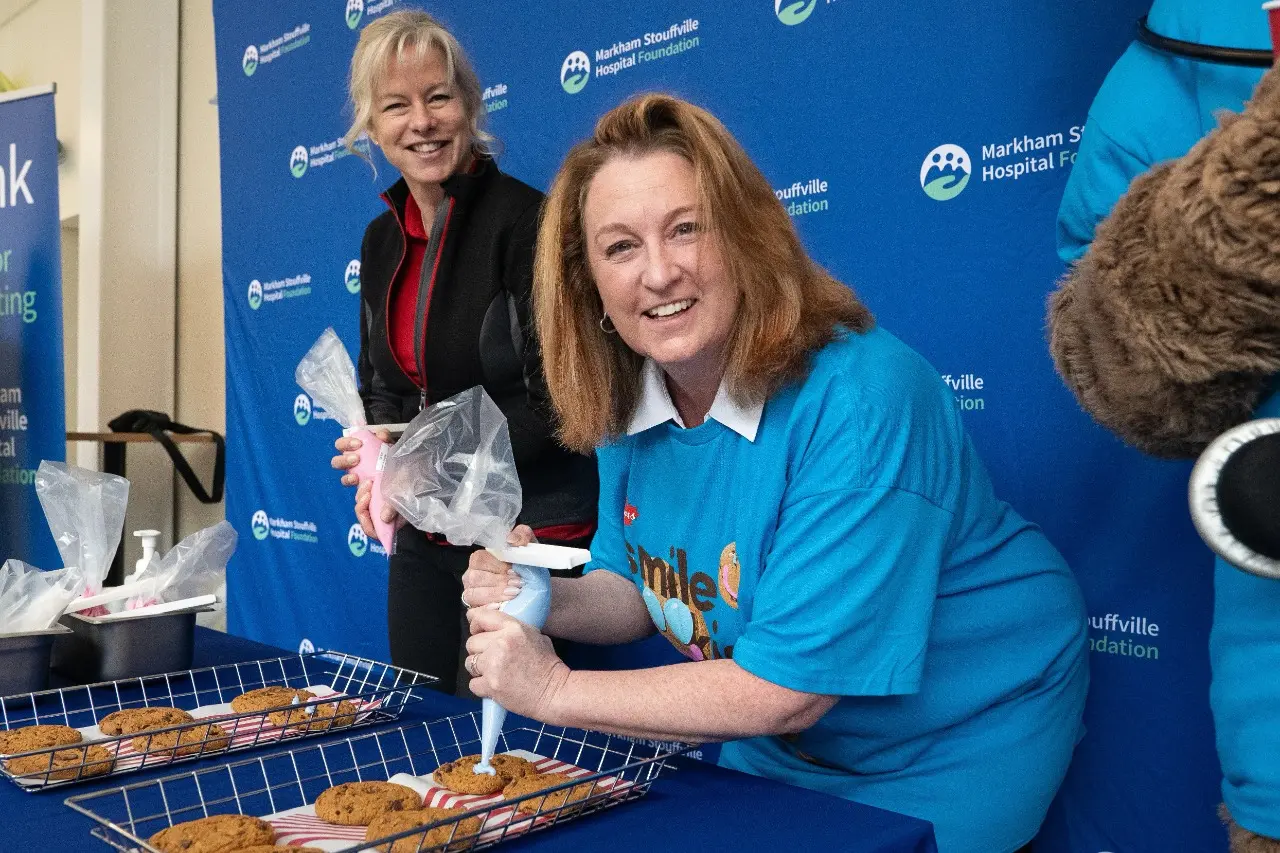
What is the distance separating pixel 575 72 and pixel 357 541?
5.53 feet

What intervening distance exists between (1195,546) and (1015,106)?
822 mm

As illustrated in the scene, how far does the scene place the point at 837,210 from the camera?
7.13 feet

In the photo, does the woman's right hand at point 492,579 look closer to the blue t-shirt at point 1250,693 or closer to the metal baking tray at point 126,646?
the metal baking tray at point 126,646

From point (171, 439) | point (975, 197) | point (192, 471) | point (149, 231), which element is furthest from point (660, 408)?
point (149, 231)

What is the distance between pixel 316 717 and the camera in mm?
1219

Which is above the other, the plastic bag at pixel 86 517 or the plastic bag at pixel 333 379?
the plastic bag at pixel 333 379

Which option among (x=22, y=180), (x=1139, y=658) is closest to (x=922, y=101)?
(x=1139, y=658)

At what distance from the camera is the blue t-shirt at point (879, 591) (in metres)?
1.08

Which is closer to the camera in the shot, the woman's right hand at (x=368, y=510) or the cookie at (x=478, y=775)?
the cookie at (x=478, y=775)

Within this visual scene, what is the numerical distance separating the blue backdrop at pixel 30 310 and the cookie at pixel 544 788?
3150mm

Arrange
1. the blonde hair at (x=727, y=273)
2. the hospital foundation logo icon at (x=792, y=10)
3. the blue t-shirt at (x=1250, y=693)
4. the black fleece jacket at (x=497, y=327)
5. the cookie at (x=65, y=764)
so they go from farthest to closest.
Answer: the hospital foundation logo icon at (x=792, y=10), the black fleece jacket at (x=497, y=327), the blonde hair at (x=727, y=273), the cookie at (x=65, y=764), the blue t-shirt at (x=1250, y=693)

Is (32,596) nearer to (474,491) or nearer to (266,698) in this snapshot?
(266,698)

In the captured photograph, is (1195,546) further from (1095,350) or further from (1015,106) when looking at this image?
(1095,350)

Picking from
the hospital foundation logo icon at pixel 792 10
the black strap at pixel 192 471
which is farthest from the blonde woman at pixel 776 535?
the black strap at pixel 192 471
